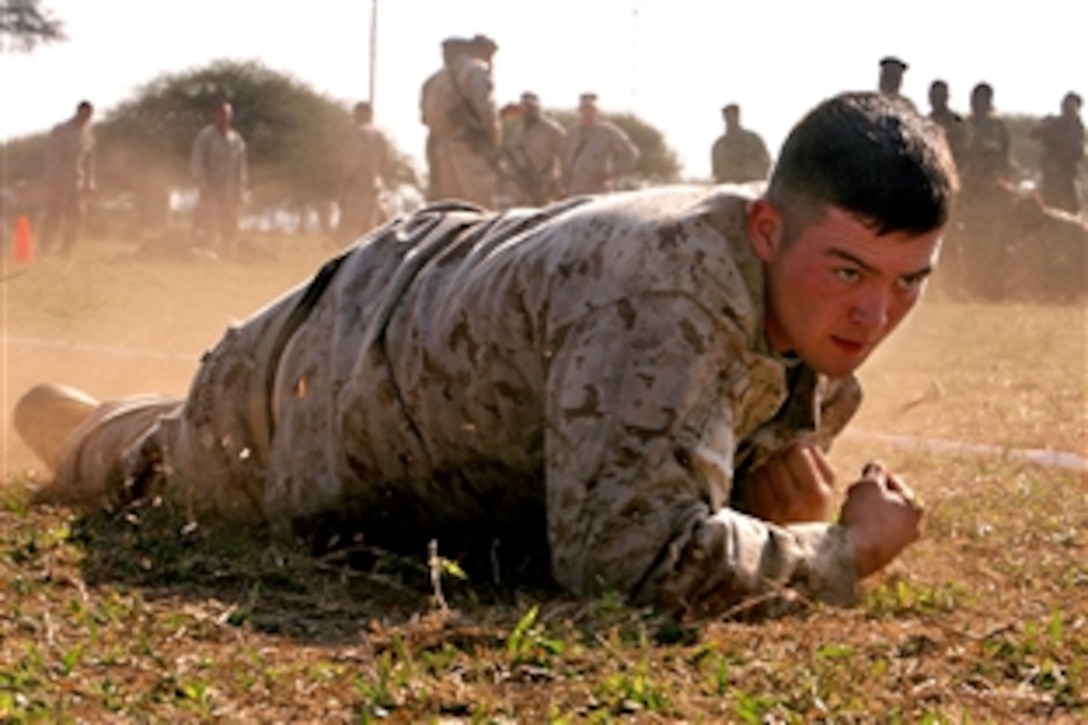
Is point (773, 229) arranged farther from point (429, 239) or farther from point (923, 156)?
point (429, 239)

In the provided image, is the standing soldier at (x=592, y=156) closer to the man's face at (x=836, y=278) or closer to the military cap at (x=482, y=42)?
the military cap at (x=482, y=42)

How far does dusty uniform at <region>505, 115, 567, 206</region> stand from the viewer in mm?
23828

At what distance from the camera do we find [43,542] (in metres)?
4.49

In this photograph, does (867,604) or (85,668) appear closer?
(85,668)

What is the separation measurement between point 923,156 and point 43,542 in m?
2.23

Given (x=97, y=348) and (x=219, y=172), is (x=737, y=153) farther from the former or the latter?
(x=97, y=348)

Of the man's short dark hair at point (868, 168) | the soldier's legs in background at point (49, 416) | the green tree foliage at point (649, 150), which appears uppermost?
the man's short dark hair at point (868, 168)

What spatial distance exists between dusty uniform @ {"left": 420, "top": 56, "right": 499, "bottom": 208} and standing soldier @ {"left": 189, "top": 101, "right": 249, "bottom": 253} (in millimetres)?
8347

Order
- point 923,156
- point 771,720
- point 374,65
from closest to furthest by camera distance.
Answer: point 771,720 < point 923,156 < point 374,65

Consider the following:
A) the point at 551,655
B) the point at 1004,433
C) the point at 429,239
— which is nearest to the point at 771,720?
the point at 551,655

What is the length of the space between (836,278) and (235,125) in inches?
1759

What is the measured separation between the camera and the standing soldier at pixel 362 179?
25406 millimetres

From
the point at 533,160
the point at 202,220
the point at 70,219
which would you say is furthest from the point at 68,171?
the point at 533,160

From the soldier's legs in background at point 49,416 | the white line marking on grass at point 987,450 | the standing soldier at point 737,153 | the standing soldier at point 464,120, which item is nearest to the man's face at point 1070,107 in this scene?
the standing soldier at point 737,153
